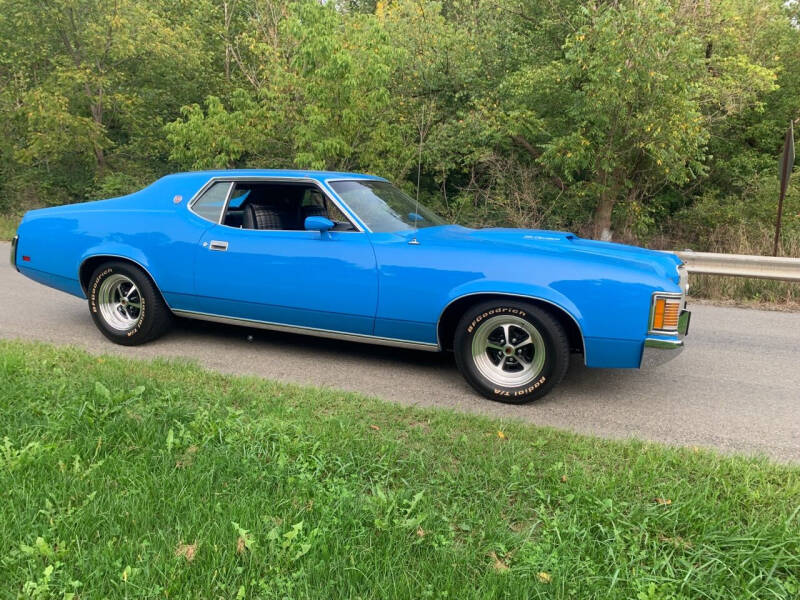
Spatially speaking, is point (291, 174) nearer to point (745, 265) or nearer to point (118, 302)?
point (118, 302)

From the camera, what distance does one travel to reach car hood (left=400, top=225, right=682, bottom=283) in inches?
171

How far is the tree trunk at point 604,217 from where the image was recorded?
1244 centimetres

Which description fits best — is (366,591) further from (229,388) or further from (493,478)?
(229,388)

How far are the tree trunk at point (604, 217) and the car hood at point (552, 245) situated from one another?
304 inches

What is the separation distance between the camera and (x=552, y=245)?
4.69 metres

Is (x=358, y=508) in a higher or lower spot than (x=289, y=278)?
lower

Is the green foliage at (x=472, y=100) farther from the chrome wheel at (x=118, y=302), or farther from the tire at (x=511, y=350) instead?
the tire at (x=511, y=350)

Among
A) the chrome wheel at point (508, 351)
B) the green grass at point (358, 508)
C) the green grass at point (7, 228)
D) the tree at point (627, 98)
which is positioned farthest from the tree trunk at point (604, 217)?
the green grass at point (7, 228)

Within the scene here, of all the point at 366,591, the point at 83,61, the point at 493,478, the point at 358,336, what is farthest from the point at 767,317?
the point at 83,61

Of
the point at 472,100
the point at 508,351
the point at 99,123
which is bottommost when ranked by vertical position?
the point at 508,351

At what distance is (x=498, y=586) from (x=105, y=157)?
20654mm

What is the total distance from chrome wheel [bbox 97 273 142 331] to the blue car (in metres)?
0.01

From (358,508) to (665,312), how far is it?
8.09 ft

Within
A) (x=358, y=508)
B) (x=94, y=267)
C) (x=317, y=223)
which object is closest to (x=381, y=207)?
(x=317, y=223)
